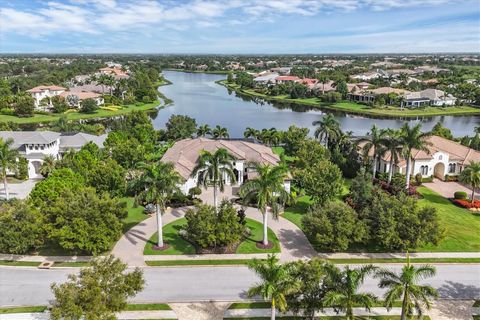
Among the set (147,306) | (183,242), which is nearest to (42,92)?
(183,242)

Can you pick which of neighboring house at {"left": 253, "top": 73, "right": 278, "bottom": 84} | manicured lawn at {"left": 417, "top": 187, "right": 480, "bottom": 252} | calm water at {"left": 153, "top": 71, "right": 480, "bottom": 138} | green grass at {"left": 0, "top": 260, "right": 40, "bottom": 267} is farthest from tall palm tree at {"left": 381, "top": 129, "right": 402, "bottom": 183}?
neighboring house at {"left": 253, "top": 73, "right": 278, "bottom": 84}

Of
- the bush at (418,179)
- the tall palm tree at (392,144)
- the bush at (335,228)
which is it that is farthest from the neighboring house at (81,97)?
the bush at (335,228)

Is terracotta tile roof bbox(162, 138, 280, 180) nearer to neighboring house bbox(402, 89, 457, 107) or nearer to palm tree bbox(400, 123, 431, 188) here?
palm tree bbox(400, 123, 431, 188)

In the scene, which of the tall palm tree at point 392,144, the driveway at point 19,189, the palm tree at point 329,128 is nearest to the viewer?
the tall palm tree at point 392,144

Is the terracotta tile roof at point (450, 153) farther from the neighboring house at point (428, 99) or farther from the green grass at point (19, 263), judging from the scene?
the neighboring house at point (428, 99)

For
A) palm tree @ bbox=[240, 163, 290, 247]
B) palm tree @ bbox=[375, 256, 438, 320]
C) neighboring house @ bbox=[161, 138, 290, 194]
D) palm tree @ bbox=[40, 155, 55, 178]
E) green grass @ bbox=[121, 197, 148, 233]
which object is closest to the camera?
palm tree @ bbox=[375, 256, 438, 320]

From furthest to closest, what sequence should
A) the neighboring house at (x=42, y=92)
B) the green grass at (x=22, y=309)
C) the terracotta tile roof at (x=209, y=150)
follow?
1. the neighboring house at (x=42, y=92)
2. the terracotta tile roof at (x=209, y=150)
3. the green grass at (x=22, y=309)

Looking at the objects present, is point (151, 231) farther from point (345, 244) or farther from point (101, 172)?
point (345, 244)
